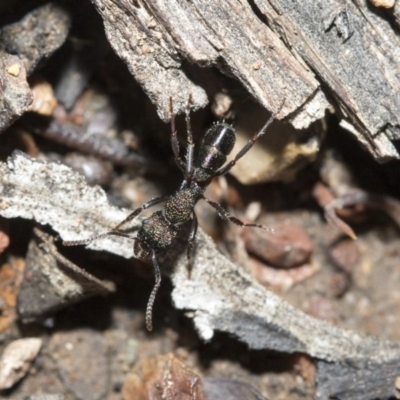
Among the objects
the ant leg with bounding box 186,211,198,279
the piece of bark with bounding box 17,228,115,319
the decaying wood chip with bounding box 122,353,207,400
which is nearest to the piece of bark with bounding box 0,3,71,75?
the piece of bark with bounding box 17,228,115,319

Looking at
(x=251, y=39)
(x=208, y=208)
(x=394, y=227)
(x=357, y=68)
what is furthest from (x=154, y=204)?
(x=394, y=227)

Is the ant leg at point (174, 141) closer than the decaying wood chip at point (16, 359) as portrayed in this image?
Yes

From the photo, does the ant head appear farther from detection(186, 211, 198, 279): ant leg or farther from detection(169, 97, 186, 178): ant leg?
detection(169, 97, 186, 178): ant leg

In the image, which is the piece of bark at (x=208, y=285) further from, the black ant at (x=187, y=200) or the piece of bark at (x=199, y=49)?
the piece of bark at (x=199, y=49)

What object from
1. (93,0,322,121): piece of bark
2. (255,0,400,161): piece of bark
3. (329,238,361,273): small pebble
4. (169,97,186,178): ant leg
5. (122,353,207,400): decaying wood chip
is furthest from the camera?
(329,238,361,273): small pebble

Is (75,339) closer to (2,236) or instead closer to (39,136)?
(2,236)

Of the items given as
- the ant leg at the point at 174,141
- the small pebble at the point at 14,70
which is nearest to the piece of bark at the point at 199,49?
the ant leg at the point at 174,141
